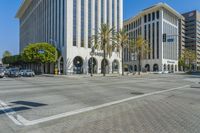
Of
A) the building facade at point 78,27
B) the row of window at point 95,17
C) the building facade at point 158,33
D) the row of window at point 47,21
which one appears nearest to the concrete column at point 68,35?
the building facade at point 78,27

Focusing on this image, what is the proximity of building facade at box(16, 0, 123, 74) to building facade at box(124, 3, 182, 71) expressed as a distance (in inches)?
1151

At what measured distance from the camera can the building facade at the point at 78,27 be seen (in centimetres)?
5722

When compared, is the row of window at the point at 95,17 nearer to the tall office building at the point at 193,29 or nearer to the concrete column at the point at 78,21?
the concrete column at the point at 78,21

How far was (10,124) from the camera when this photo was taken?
6.34 meters

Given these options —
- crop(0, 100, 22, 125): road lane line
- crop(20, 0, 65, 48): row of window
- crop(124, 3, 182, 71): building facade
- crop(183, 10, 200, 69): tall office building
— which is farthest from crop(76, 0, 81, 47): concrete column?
crop(183, 10, 200, 69): tall office building

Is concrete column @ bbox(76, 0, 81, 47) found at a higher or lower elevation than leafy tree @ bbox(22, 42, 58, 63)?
higher

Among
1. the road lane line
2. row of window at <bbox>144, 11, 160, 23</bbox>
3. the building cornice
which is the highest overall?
the building cornice

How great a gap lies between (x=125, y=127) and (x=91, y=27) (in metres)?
57.5

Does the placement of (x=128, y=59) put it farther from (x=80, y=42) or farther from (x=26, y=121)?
(x=26, y=121)

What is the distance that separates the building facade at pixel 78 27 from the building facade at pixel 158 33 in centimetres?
2924

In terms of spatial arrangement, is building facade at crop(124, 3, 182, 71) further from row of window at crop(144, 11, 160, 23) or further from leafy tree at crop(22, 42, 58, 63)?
leafy tree at crop(22, 42, 58, 63)

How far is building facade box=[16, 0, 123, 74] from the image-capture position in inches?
2253

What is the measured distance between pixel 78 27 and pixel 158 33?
51.0 m

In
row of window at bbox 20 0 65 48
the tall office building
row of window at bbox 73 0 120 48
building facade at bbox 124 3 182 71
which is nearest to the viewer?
row of window at bbox 73 0 120 48
